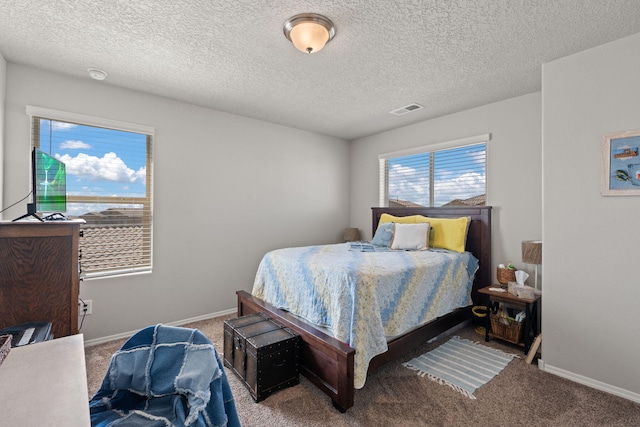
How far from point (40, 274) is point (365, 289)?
197cm

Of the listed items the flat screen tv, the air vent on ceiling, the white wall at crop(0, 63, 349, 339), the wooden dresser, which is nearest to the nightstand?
the air vent on ceiling

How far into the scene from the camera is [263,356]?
2.07m

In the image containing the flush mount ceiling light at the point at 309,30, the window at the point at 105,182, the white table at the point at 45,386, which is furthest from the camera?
the window at the point at 105,182

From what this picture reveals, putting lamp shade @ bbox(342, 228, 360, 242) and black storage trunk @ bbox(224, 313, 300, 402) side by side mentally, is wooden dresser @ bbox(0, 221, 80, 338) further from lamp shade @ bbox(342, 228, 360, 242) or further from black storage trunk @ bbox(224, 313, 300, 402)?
lamp shade @ bbox(342, 228, 360, 242)

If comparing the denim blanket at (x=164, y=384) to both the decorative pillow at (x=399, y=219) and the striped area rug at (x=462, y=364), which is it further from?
the decorative pillow at (x=399, y=219)

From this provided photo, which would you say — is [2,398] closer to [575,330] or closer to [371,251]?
[371,251]

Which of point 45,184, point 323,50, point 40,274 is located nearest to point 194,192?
point 45,184

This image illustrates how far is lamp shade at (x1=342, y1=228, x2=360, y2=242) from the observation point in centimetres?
490

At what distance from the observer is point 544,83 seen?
98.3 inches

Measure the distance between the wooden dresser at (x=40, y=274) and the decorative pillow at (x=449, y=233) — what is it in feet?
11.0

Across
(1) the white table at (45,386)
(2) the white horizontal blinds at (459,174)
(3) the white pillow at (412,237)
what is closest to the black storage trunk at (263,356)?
(1) the white table at (45,386)

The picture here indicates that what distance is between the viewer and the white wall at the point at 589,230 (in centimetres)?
211

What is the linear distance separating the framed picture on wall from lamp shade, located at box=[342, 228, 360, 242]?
3.14 meters

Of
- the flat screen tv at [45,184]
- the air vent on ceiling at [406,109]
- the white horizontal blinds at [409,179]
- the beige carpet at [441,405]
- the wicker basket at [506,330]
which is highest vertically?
the air vent on ceiling at [406,109]
